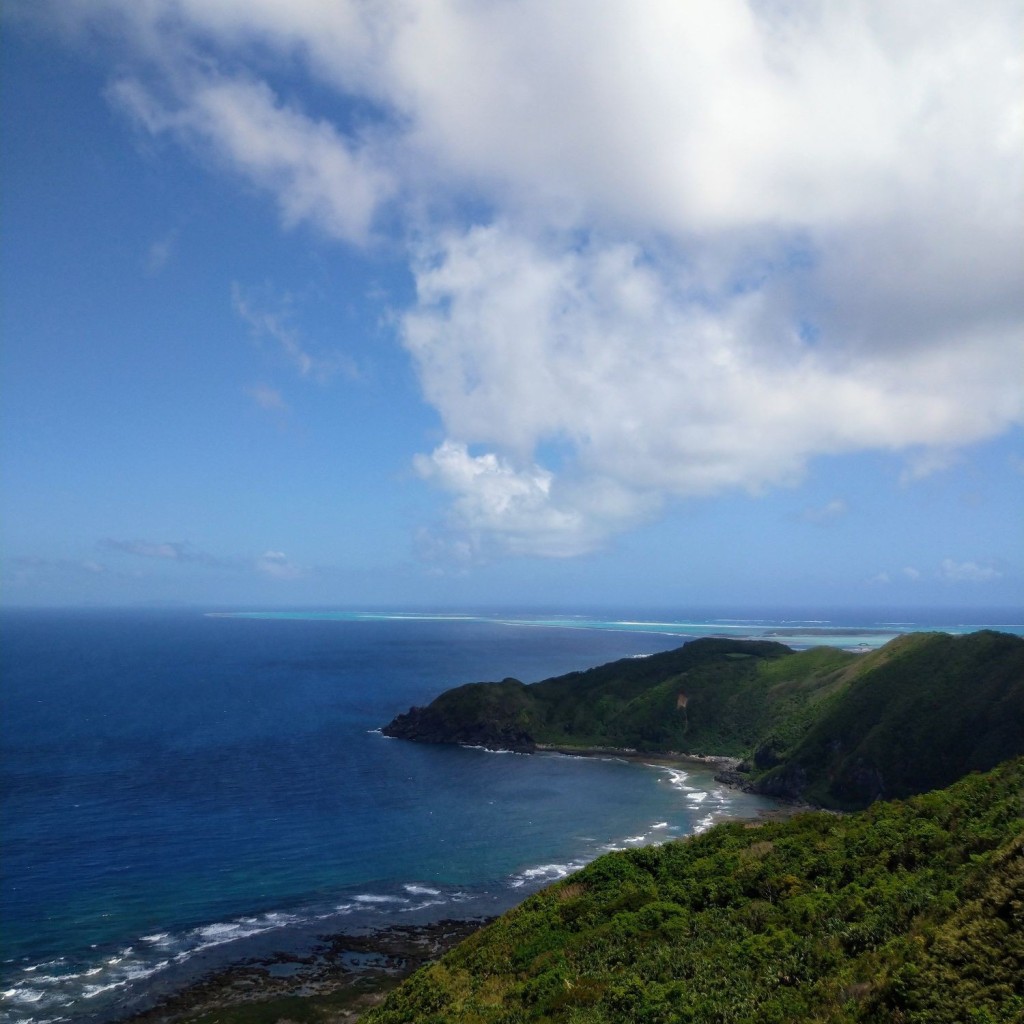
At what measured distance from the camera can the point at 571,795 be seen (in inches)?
3551

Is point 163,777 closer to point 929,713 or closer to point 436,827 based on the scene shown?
point 436,827

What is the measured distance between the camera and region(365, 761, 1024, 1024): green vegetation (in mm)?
17250

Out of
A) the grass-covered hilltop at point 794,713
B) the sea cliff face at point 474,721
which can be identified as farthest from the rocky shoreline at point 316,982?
the sea cliff face at point 474,721

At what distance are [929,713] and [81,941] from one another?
93916 millimetres

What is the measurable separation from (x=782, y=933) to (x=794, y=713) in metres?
99.1

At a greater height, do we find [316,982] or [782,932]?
[782,932]

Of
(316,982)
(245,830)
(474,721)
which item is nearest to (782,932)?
(316,982)

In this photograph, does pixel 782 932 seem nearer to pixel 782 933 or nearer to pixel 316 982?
pixel 782 933

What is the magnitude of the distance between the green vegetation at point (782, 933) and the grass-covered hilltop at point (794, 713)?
5202 centimetres

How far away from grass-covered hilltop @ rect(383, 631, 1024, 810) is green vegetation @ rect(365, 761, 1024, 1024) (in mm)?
52016

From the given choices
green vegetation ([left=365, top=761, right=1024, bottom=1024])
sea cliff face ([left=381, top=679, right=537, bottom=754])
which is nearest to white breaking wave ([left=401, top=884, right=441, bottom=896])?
green vegetation ([left=365, top=761, right=1024, bottom=1024])

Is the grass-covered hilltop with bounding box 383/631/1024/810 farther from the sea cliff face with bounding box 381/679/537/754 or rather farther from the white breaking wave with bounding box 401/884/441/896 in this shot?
the white breaking wave with bounding box 401/884/441/896

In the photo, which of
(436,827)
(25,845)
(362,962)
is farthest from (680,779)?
(25,845)

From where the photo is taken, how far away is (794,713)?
115 meters
